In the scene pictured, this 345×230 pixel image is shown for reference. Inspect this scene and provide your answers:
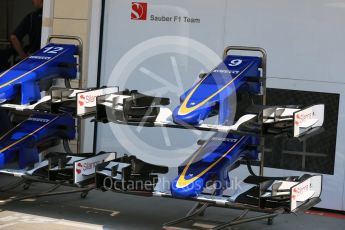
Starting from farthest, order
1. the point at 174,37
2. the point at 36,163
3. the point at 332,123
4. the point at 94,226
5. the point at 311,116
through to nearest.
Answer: the point at 174,37 → the point at 332,123 → the point at 36,163 → the point at 94,226 → the point at 311,116

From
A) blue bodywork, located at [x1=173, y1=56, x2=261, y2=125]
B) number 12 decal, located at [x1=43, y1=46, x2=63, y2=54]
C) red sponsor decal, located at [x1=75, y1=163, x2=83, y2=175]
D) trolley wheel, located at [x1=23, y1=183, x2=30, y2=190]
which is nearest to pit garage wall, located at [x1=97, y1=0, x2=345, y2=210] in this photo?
trolley wheel, located at [x1=23, y1=183, x2=30, y2=190]

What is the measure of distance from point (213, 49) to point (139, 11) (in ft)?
2.93

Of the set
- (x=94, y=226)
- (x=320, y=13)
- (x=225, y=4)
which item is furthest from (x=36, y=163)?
(x=320, y=13)

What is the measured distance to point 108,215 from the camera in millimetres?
6289

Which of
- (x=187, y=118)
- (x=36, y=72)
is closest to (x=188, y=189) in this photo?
(x=187, y=118)

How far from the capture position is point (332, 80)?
674cm

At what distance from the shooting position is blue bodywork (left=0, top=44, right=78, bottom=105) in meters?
6.12

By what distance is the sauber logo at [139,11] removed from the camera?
24.3ft

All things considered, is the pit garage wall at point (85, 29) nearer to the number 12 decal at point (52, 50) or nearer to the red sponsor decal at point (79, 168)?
the number 12 decal at point (52, 50)

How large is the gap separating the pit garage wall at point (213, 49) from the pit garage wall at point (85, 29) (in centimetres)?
11

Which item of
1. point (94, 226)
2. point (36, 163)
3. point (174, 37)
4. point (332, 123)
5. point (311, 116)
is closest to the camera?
point (311, 116)

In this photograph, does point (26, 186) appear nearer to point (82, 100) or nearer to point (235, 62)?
point (82, 100)

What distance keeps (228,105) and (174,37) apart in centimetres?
190

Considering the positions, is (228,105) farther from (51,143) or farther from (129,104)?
(51,143)
